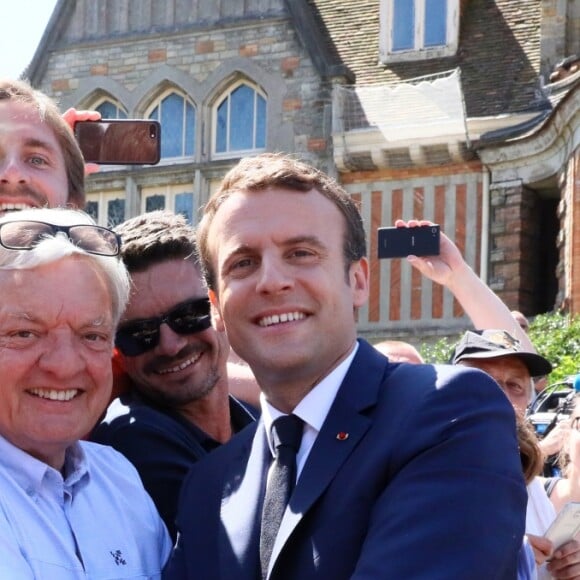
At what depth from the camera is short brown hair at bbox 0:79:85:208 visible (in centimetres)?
365

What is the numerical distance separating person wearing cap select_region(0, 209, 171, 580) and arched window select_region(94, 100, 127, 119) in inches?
651

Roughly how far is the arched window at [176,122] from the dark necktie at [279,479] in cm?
1615

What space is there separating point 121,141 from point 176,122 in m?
15.1

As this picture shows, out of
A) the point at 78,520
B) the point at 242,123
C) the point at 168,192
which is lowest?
the point at 168,192

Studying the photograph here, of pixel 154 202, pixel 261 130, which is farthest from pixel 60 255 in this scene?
pixel 154 202

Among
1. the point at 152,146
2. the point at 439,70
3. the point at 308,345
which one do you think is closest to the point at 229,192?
the point at 308,345

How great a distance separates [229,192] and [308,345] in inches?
15.7

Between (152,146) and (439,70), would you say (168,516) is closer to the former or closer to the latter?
(152,146)

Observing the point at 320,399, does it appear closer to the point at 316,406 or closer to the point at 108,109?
the point at 316,406

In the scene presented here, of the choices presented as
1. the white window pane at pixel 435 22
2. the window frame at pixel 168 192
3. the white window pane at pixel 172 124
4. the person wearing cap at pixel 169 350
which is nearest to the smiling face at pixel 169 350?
the person wearing cap at pixel 169 350

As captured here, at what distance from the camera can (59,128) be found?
145 inches

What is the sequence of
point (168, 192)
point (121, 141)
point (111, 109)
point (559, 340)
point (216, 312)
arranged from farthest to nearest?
point (111, 109) < point (168, 192) < point (559, 340) < point (121, 141) < point (216, 312)

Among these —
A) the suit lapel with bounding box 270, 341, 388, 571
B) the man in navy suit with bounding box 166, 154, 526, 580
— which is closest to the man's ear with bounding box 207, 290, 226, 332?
the man in navy suit with bounding box 166, 154, 526, 580

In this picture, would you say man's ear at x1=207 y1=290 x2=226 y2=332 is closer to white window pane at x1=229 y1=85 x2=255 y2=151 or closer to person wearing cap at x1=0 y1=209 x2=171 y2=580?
person wearing cap at x1=0 y1=209 x2=171 y2=580
